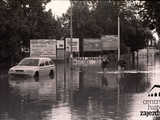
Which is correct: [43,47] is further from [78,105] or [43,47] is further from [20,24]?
[78,105]

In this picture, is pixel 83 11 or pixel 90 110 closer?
pixel 90 110

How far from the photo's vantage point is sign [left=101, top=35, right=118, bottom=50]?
59469 mm

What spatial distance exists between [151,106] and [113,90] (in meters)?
11.1

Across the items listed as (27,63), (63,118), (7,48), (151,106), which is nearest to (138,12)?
(151,106)

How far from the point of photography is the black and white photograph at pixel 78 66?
13.6m

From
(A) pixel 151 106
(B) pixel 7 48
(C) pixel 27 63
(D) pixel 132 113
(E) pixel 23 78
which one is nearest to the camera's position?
(A) pixel 151 106

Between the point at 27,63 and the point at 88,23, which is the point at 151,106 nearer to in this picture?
the point at 27,63

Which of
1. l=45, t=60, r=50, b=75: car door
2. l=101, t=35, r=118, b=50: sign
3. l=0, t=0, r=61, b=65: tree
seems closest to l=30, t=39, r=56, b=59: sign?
l=0, t=0, r=61, b=65: tree

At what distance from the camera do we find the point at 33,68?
32.2m

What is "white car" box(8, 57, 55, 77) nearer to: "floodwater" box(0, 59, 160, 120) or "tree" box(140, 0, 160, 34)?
"floodwater" box(0, 59, 160, 120)

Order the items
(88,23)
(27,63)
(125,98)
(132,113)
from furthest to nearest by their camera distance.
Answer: (88,23), (27,63), (125,98), (132,113)

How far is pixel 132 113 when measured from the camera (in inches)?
552

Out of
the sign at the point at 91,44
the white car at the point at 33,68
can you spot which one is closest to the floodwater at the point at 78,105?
the white car at the point at 33,68

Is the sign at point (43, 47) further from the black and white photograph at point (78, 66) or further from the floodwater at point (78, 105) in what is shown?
the floodwater at point (78, 105)
